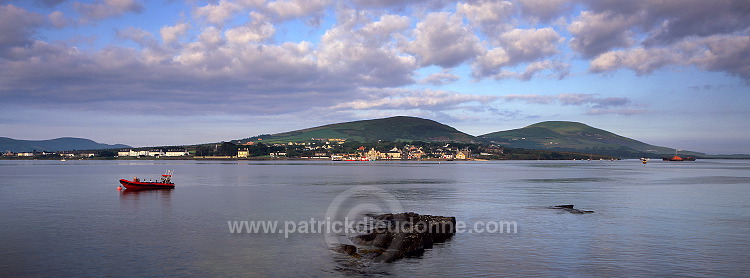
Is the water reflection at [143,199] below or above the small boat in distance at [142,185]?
below

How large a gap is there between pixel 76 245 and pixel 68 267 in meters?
6.98

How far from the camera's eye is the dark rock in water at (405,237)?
30.1m

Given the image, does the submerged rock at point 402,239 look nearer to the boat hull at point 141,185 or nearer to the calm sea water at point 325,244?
the calm sea water at point 325,244

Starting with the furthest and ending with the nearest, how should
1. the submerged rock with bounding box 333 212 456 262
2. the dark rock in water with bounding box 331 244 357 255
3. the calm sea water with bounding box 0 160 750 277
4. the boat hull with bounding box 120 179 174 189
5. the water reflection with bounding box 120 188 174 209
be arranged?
1. the boat hull with bounding box 120 179 174 189
2. the water reflection with bounding box 120 188 174 209
3. the dark rock in water with bounding box 331 244 357 255
4. the submerged rock with bounding box 333 212 456 262
5. the calm sea water with bounding box 0 160 750 277

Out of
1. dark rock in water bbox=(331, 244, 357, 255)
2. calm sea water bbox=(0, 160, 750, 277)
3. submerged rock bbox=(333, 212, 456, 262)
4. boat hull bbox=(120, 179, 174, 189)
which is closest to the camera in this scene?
calm sea water bbox=(0, 160, 750, 277)

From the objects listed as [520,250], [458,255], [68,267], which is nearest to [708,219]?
[520,250]

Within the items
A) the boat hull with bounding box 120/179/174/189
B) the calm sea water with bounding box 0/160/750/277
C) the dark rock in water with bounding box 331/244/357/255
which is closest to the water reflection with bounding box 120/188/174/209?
the boat hull with bounding box 120/179/174/189

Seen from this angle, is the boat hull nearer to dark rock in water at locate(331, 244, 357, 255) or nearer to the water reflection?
the water reflection

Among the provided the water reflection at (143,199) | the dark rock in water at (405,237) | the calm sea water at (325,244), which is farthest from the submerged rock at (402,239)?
the water reflection at (143,199)

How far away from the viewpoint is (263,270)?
2703 cm

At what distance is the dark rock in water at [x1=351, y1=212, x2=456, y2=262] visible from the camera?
3009cm

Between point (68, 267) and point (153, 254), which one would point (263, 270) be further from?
point (68, 267)

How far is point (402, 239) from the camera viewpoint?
102 feet

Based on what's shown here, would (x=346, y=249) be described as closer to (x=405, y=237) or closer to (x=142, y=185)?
(x=405, y=237)
